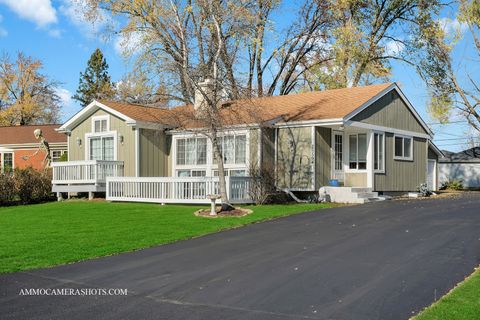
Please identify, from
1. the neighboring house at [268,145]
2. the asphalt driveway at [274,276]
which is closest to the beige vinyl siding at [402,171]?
the neighboring house at [268,145]

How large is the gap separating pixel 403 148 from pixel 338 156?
3898 mm

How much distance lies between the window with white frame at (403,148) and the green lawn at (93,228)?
6540 millimetres

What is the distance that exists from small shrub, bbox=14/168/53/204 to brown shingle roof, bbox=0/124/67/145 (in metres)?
11.1

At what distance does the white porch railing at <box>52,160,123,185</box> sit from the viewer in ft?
71.9

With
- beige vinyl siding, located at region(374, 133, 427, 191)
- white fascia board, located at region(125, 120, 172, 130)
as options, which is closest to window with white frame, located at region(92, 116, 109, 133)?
white fascia board, located at region(125, 120, 172, 130)

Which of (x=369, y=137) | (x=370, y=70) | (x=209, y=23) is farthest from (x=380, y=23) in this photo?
(x=209, y=23)

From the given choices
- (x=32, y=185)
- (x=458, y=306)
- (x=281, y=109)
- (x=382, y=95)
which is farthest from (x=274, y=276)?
(x=32, y=185)

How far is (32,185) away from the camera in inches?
890

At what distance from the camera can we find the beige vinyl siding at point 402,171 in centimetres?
2145

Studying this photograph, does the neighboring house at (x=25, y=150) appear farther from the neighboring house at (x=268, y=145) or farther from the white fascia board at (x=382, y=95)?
the white fascia board at (x=382, y=95)

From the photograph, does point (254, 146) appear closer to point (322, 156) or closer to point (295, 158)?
point (295, 158)

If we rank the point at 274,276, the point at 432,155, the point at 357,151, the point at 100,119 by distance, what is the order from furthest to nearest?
the point at 432,155 → the point at 100,119 → the point at 357,151 → the point at 274,276

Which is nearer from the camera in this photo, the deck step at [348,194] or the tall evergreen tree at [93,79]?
the deck step at [348,194]

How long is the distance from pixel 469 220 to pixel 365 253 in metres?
5.13
